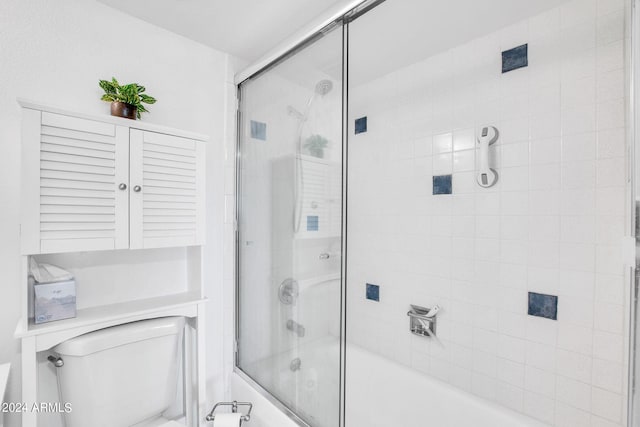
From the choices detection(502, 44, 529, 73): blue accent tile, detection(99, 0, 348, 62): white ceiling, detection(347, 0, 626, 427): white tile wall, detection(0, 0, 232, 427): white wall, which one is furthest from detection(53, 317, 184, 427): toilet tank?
detection(502, 44, 529, 73): blue accent tile

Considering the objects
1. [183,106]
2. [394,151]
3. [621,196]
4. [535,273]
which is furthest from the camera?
[394,151]

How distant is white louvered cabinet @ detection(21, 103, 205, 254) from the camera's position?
3.34ft

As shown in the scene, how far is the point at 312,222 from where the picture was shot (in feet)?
4.05

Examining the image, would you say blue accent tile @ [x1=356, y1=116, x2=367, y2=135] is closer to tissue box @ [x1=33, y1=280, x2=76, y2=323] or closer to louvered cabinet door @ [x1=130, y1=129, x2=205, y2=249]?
louvered cabinet door @ [x1=130, y1=129, x2=205, y2=249]

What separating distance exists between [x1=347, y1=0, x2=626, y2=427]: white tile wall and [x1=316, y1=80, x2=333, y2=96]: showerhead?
82 cm

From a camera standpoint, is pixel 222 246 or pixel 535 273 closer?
pixel 535 273

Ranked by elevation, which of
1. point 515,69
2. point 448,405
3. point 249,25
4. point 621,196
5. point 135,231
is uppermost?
point 249,25

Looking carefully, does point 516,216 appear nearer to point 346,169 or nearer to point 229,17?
point 346,169

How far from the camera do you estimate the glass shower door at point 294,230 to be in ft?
3.75

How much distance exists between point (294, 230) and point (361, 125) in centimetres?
108

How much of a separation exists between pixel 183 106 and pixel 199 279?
0.89 meters

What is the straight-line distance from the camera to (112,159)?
1.17 metres

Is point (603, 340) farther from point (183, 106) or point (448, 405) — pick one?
point (183, 106)

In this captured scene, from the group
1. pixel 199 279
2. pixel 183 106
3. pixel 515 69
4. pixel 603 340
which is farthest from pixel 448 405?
pixel 183 106
